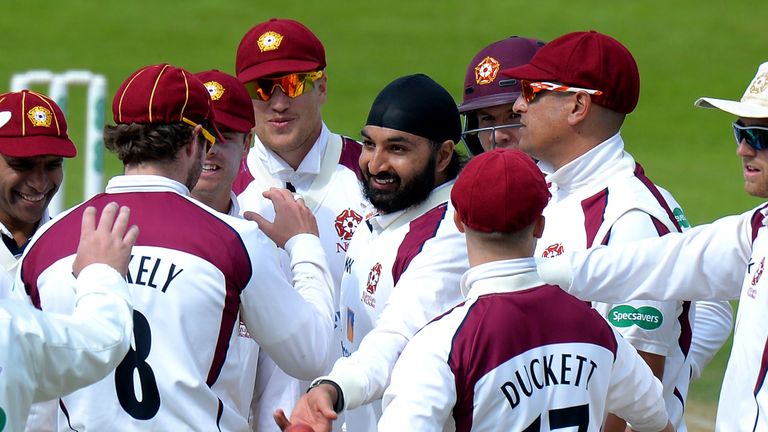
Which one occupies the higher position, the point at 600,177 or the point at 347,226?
the point at 600,177

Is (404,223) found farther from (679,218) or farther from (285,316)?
(679,218)

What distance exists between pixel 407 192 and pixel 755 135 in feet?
4.39

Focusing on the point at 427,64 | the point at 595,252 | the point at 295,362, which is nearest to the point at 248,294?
the point at 295,362

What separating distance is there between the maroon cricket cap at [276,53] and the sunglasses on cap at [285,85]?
37mm

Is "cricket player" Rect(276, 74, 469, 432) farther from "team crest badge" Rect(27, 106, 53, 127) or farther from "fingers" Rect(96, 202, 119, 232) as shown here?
"team crest badge" Rect(27, 106, 53, 127)

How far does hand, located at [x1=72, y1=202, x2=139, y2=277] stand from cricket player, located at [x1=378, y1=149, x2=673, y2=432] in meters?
0.84

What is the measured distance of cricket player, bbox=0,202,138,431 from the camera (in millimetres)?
3326

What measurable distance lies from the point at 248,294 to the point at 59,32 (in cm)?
2452

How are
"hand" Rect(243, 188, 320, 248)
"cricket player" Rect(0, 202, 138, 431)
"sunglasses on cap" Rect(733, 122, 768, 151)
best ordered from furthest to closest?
"hand" Rect(243, 188, 320, 248)
"sunglasses on cap" Rect(733, 122, 768, 151)
"cricket player" Rect(0, 202, 138, 431)

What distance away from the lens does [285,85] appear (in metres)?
6.06

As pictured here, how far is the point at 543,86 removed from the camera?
17.1 feet

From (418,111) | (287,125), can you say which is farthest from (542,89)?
(287,125)

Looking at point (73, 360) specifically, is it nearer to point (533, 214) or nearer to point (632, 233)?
point (533, 214)

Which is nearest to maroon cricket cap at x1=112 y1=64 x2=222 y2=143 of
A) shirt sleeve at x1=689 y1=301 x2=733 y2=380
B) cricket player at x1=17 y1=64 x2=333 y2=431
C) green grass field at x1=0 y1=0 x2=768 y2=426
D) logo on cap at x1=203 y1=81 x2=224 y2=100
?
cricket player at x1=17 y1=64 x2=333 y2=431
